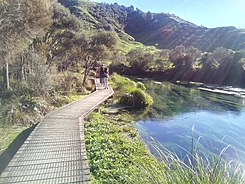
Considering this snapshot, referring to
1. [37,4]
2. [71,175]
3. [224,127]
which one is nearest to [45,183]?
[71,175]

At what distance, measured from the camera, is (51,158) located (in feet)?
20.3

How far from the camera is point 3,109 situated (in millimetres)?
9477

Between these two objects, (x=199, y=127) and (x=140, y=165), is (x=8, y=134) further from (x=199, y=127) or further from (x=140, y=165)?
(x=199, y=127)

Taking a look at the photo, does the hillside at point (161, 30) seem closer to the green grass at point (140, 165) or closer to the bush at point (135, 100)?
the bush at point (135, 100)

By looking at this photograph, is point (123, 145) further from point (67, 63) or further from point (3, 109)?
point (67, 63)

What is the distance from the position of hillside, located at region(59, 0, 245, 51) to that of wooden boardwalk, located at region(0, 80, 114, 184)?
59.0 meters

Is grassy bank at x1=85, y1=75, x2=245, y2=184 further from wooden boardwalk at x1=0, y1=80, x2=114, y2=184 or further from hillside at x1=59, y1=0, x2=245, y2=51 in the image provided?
hillside at x1=59, y1=0, x2=245, y2=51

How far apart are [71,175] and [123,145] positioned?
3.48 metres

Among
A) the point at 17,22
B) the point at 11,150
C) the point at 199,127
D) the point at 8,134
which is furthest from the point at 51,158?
the point at 199,127

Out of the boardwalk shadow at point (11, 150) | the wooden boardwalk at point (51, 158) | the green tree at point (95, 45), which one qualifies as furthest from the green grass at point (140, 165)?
the green tree at point (95, 45)

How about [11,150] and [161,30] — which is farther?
[161,30]

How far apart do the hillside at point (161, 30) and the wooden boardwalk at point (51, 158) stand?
58950 mm

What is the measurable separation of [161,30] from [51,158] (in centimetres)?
12377

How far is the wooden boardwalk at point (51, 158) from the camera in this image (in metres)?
5.14
